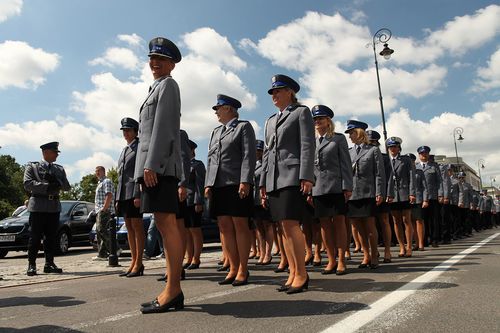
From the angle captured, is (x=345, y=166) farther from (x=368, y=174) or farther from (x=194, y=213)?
(x=194, y=213)

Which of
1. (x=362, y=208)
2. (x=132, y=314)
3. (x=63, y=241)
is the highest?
(x=362, y=208)

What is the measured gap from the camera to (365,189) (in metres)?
6.99

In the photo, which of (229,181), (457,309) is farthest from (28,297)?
(457,309)

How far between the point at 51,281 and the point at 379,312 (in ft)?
15.8

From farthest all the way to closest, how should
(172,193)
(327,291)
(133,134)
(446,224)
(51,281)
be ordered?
(446,224) → (133,134) → (51,281) → (327,291) → (172,193)

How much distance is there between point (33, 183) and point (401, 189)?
689 cm

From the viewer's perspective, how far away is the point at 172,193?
399 cm

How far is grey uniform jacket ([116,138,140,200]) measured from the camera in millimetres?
6441

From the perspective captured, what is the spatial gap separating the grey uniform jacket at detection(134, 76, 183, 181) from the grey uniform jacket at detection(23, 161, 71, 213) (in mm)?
4282

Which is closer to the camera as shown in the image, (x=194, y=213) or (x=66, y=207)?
(x=194, y=213)

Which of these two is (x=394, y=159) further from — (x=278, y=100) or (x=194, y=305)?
(x=194, y=305)

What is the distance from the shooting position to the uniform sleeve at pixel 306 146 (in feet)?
Answer: 15.3

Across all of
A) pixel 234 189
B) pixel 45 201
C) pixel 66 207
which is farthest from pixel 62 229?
pixel 234 189

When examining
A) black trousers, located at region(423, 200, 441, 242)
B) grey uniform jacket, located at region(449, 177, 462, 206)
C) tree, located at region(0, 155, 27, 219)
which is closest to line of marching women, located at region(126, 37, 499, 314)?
black trousers, located at region(423, 200, 441, 242)
